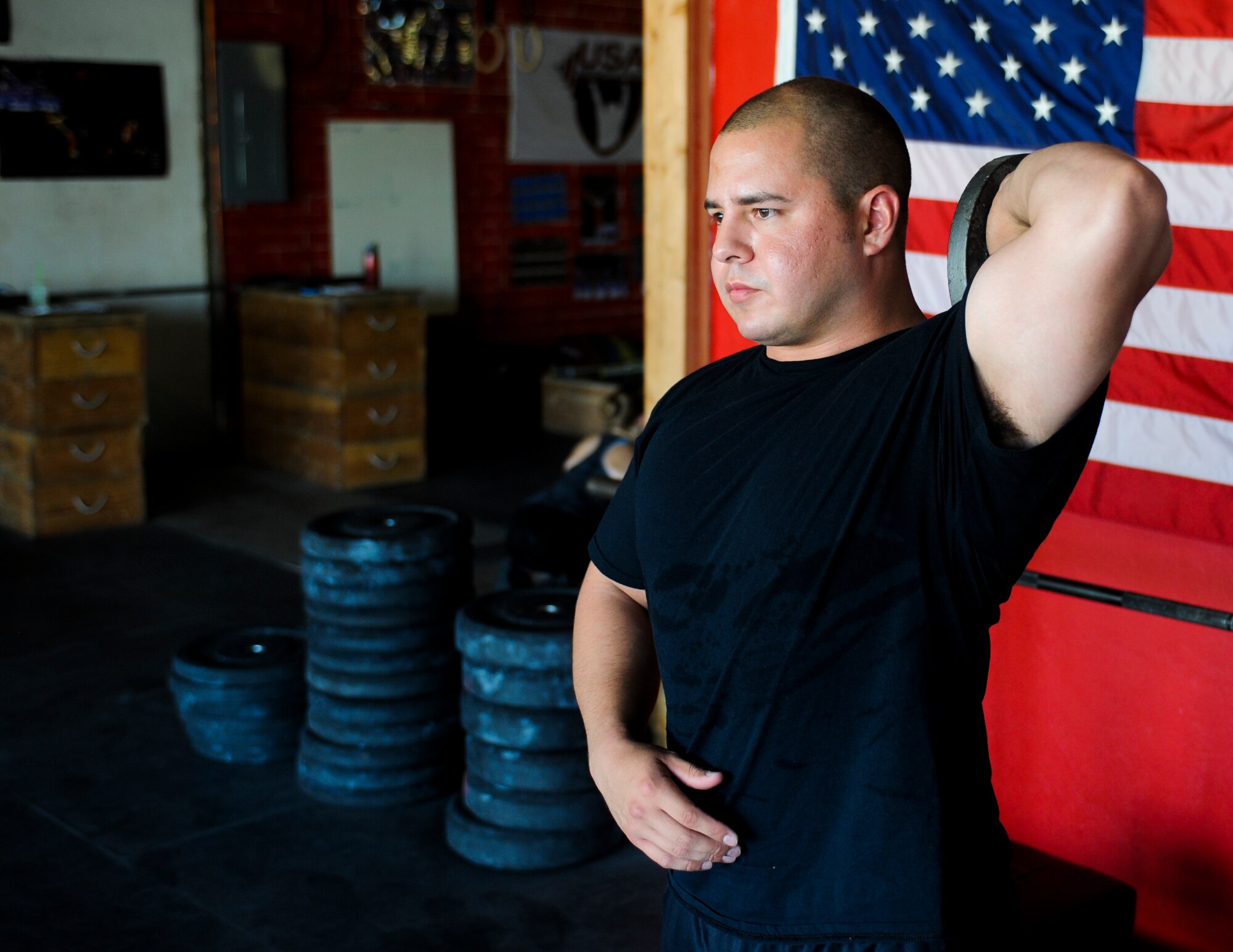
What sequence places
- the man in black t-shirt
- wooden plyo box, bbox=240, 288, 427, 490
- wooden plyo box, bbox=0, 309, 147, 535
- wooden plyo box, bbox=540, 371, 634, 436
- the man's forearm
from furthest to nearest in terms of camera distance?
wooden plyo box, bbox=540, 371, 634, 436
wooden plyo box, bbox=240, 288, 427, 490
wooden plyo box, bbox=0, 309, 147, 535
the man's forearm
the man in black t-shirt

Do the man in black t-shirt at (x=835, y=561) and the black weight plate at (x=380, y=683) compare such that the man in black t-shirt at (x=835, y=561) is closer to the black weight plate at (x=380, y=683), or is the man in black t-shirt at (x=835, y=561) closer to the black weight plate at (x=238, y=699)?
the black weight plate at (x=380, y=683)

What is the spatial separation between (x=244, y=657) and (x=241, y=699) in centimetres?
12

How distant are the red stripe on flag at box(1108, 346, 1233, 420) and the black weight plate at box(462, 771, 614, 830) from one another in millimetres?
1339

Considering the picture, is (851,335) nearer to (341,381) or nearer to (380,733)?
(380,733)

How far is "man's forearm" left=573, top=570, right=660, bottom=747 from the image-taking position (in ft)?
4.50

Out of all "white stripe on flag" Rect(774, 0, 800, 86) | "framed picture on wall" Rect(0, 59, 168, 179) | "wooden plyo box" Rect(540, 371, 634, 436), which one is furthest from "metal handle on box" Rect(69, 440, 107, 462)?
"white stripe on flag" Rect(774, 0, 800, 86)

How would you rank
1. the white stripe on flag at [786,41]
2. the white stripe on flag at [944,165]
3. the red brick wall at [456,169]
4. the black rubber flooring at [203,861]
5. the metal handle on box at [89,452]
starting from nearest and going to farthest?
the white stripe on flag at [944,165]
the black rubber flooring at [203,861]
the white stripe on flag at [786,41]
the metal handle on box at [89,452]
the red brick wall at [456,169]

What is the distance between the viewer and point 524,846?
9.52 ft

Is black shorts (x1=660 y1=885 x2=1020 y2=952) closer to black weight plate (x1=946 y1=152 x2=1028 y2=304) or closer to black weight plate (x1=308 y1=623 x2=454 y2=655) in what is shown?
black weight plate (x1=946 y1=152 x2=1028 y2=304)

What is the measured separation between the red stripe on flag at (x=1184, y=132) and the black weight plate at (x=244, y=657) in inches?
89.6

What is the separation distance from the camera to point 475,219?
8.07m

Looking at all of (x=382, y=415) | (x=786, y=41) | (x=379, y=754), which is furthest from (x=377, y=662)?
(x=382, y=415)

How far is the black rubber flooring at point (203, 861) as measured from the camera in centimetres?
266

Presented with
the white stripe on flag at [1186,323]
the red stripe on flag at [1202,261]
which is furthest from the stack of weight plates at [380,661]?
the red stripe on flag at [1202,261]
